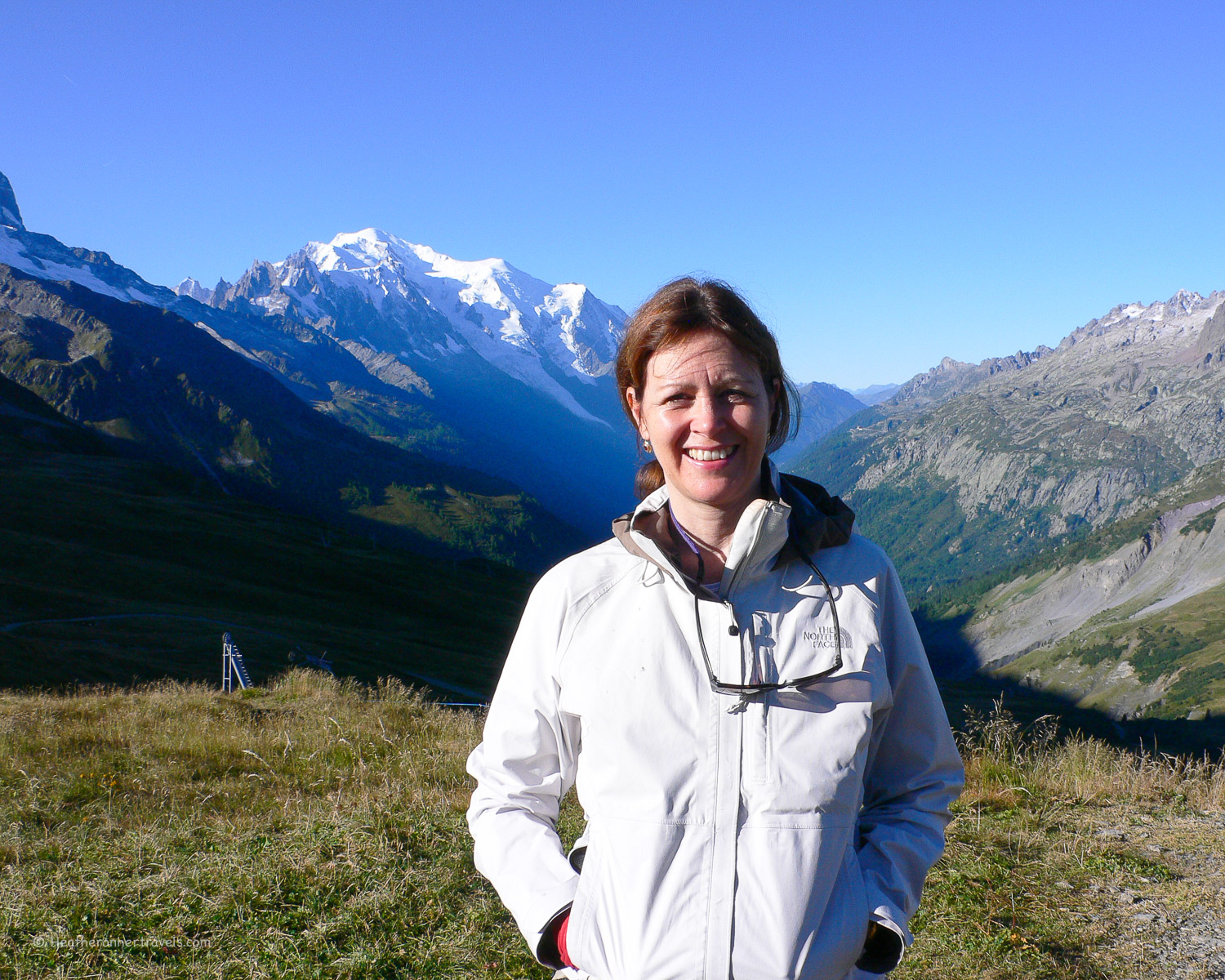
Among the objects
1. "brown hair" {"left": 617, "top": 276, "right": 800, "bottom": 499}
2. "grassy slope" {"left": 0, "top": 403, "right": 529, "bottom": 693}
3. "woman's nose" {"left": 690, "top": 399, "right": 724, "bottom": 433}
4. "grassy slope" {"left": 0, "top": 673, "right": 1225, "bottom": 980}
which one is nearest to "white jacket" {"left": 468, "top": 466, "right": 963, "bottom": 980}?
"woman's nose" {"left": 690, "top": 399, "right": 724, "bottom": 433}

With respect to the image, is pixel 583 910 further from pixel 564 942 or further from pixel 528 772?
pixel 528 772

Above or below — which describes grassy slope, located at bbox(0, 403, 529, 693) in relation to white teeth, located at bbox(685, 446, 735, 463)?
below

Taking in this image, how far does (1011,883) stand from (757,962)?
477 centimetres

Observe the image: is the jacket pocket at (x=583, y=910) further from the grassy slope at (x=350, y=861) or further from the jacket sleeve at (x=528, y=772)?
the grassy slope at (x=350, y=861)

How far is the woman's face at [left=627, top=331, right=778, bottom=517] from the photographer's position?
314 centimetres

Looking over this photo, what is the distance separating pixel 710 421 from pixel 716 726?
111 centimetres

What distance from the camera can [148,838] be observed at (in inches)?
267

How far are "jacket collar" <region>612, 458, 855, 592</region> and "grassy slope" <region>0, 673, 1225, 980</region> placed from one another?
12.3 feet

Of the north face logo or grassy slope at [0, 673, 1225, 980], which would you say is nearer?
the north face logo

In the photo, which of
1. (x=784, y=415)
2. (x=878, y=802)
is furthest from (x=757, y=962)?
(x=784, y=415)

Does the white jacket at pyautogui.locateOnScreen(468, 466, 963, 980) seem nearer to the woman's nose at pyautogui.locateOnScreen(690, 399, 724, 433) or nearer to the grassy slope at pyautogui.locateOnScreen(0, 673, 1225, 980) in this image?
the woman's nose at pyautogui.locateOnScreen(690, 399, 724, 433)

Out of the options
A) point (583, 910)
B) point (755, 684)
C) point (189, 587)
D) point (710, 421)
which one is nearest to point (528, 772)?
point (583, 910)

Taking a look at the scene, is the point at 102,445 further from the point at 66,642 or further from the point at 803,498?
the point at 803,498

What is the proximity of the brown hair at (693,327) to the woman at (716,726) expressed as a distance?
13 millimetres
